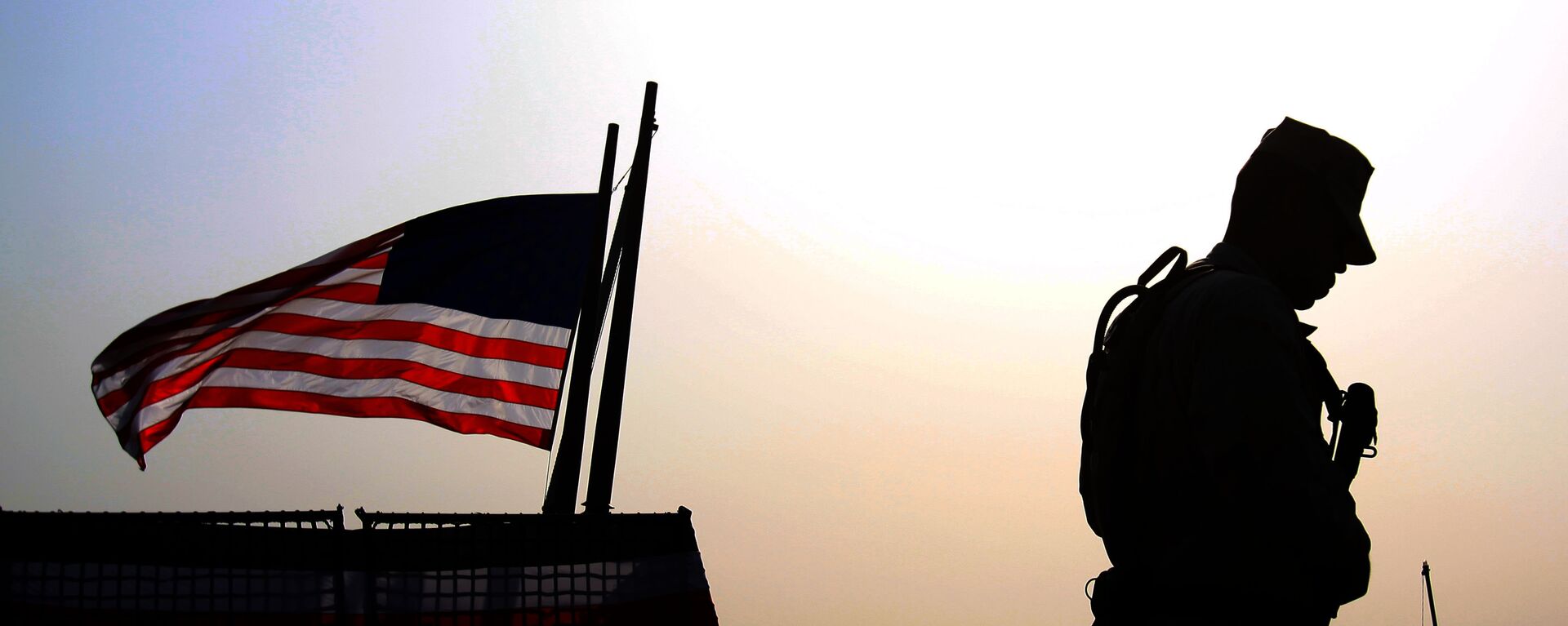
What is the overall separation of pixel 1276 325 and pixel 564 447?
21.1 feet

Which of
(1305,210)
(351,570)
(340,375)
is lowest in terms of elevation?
(351,570)

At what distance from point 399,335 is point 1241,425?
23.5 ft

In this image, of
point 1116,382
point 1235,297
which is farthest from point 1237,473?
point 1116,382

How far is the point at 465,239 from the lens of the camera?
9.16 meters

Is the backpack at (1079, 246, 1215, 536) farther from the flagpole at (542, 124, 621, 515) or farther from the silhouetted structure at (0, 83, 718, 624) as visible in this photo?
the flagpole at (542, 124, 621, 515)

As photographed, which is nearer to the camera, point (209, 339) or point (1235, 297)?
point (1235, 297)

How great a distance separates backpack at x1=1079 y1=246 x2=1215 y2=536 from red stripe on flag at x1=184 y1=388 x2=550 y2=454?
6106 millimetres

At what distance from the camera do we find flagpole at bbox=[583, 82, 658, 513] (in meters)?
7.59

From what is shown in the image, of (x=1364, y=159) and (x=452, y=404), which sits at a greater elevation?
(x=452, y=404)

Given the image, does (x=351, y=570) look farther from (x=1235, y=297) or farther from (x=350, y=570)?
(x=1235, y=297)

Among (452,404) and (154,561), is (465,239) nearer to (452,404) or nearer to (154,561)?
(452,404)

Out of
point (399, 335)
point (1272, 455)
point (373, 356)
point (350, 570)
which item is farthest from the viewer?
point (399, 335)

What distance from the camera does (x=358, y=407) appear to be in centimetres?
828

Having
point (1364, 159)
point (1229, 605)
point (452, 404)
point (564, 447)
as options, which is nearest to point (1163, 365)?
point (1229, 605)
